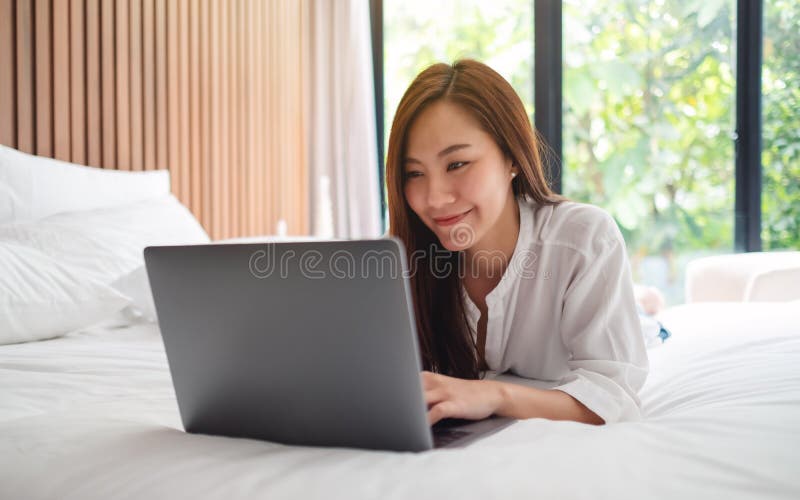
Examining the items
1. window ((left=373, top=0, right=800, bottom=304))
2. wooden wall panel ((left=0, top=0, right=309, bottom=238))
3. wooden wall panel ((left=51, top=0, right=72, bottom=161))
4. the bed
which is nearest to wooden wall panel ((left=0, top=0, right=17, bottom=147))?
wooden wall panel ((left=0, top=0, right=309, bottom=238))

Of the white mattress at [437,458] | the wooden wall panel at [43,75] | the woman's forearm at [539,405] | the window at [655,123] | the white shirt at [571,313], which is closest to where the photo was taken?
the white mattress at [437,458]

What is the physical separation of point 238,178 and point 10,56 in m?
1.17

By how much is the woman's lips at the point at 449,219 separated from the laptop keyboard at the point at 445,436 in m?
0.48

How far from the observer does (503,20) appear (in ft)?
11.9

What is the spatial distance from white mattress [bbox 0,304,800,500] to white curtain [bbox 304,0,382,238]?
9.12 ft

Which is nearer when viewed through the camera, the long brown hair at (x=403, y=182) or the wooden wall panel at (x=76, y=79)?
the long brown hair at (x=403, y=182)

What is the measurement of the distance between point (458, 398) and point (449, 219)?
0.47m

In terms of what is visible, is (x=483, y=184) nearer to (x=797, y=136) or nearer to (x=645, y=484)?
(x=645, y=484)

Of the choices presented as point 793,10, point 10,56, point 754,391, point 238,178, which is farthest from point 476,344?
point 793,10

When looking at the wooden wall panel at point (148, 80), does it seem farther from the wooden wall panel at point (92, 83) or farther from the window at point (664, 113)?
the window at point (664, 113)

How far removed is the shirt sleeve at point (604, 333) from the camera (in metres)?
0.94

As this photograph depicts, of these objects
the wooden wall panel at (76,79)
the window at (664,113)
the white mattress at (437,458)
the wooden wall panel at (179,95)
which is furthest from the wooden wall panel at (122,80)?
the window at (664,113)

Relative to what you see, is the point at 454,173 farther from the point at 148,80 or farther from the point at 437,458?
the point at 148,80

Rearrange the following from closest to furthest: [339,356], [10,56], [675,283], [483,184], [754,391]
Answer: [339,356] → [754,391] → [483,184] → [10,56] → [675,283]
